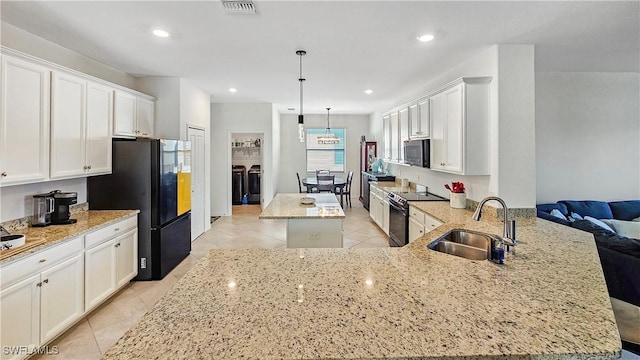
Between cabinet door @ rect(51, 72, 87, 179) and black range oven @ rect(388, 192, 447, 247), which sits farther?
black range oven @ rect(388, 192, 447, 247)

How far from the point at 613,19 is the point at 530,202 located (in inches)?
66.0

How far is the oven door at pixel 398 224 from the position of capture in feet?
13.6

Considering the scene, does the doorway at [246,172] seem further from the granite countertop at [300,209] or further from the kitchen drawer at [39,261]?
the kitchen drawer at [39,261]

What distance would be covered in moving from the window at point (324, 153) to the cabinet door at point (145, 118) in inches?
219

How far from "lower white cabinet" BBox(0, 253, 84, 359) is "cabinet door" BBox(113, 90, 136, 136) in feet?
5.43

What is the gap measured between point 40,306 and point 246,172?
23.2 feet

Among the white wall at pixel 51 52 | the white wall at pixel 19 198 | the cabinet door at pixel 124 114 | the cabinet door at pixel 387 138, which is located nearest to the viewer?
the white wall at pixel 19 198

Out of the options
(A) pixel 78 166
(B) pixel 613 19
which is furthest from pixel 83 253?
(B) pixel 613 19

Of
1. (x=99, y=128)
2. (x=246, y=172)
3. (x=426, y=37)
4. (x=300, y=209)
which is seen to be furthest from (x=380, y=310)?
(x=246, y=172)

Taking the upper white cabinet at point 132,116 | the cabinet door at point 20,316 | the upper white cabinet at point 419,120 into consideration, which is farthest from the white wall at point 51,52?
the upper white cabinet at point 419,120

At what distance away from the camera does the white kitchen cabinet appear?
9.00 feet

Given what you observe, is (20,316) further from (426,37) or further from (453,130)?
(453,130)

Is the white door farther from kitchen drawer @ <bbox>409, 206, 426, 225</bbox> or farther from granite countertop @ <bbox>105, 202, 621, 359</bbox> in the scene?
granite countertop @ <bbox>105, 202, 621, 359</bbox>

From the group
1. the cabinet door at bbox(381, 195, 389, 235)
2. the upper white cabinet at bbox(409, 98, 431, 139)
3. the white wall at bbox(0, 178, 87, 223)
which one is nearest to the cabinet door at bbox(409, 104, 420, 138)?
the upper white cabinet at bbox(409, 98, 431, 139)
